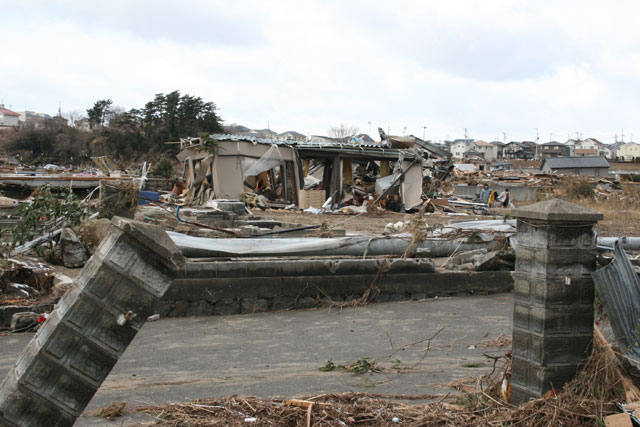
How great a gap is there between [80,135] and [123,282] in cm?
6376

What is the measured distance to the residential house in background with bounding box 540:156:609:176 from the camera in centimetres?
6373

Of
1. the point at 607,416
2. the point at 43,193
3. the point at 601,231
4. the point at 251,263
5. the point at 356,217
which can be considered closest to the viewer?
the point at 607,416

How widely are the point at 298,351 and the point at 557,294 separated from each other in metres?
3.38

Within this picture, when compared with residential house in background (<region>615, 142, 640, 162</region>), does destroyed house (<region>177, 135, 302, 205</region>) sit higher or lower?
lower

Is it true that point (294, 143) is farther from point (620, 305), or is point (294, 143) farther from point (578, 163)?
point (578, 163)

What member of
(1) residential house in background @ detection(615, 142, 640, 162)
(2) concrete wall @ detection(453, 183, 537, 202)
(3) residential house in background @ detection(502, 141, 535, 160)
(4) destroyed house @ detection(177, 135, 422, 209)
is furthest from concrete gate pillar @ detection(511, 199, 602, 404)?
(1) residential house in background @ detection(615, 142, 640, 162)

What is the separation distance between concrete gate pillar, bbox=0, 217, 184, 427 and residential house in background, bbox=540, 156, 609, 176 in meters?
63.8

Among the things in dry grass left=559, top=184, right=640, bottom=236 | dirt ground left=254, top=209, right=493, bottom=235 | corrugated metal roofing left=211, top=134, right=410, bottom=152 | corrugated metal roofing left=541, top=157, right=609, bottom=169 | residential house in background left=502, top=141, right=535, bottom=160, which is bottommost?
dirt ground left=254, top=209, right=493, bottom=235

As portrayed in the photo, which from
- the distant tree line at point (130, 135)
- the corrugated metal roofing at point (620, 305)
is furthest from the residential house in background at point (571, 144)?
the corrugated metal roofing at point (620, 305)

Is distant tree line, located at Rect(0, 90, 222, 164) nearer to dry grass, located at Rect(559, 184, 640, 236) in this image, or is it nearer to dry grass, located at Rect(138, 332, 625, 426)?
dry grass, located at Rect(559, 184, 640, 236)

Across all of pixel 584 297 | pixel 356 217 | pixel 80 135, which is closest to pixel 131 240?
pixel 584 297

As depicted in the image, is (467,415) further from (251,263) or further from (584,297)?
(251,263)

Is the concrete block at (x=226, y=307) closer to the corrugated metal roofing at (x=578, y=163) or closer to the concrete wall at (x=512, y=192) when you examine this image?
the concrete wall at (x=512, y=192)

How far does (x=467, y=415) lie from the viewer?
13.5 feet
